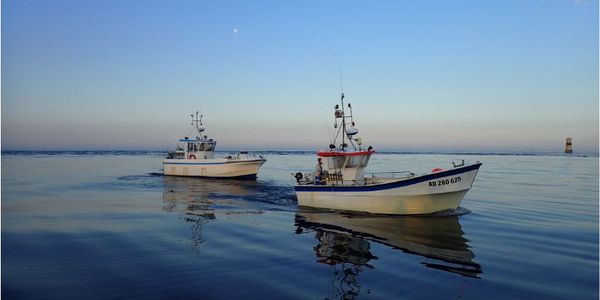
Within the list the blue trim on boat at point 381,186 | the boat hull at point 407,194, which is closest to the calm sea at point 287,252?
the boat hull at point 407,194

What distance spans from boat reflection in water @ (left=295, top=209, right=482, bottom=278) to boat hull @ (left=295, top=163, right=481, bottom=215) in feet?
1.62

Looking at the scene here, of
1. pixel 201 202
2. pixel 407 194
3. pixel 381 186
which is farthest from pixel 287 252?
pixel 201 202

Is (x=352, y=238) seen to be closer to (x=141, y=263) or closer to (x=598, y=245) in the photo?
(x=141, y=263)

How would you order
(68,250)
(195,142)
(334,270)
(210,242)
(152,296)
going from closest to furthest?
(152,296) < (334,270) < (68,250) < (210,242) < (195,142)

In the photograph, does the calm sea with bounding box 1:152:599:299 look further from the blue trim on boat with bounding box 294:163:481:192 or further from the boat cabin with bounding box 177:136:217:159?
the boat cabin with bounding box 177:136:217:159

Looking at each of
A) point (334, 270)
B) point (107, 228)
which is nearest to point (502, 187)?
point (334, 270)

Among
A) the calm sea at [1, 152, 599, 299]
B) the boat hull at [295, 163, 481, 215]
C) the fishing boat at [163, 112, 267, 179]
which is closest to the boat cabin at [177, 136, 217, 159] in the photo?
the fishing boat at [163, 112, 267, 179]

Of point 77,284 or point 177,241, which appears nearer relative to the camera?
point 77,284

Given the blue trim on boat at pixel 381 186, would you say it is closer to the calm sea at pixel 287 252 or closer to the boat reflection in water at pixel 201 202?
the calm sea at pixel 287 252

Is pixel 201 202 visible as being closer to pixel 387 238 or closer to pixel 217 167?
pixel 387 238

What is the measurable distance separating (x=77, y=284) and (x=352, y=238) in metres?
8.83

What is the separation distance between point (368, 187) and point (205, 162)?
25.3m

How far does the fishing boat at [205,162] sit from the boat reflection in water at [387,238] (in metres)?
20.0

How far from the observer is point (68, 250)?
12.4m
